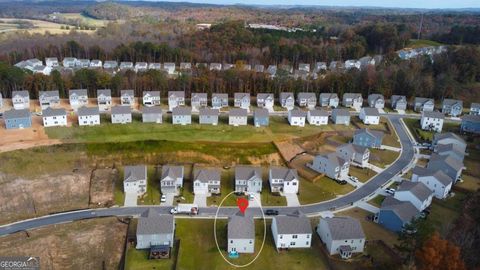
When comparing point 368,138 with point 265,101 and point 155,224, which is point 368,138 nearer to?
point 265,101

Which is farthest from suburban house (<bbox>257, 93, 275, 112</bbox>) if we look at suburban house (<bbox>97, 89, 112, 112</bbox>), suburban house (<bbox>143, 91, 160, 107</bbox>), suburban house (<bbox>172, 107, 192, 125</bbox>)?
suburban house (<bbox>97, 89, 112, 112</bbox>)

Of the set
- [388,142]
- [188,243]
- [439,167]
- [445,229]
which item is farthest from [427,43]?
[188,243]

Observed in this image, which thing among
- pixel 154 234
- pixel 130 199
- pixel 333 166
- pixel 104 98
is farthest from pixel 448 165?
pixel 104 98

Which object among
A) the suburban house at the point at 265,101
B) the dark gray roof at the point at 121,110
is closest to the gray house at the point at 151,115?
the dark gray roof at the point at 121,110

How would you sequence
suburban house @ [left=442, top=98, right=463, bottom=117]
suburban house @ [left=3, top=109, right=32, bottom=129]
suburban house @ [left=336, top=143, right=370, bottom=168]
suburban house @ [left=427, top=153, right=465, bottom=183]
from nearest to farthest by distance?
1. suburban house @ [left=427, top=153, right=465, bottom=183]
2. suburban house @ [left=336, top=143, right=370, bottom=168]
3. suburban house @ [left=3, top=109, right=32, bottom=129]
4. suburban house @ [left=442, top=98, right=463, bottom=117]

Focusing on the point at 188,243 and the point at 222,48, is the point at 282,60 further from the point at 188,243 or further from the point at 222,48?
the point at 188,243

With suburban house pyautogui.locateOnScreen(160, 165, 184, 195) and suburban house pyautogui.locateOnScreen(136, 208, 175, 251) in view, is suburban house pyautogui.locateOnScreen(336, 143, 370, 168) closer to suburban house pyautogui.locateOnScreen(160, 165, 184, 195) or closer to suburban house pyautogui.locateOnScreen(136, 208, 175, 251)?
suburban house pyautogui.locateOnScreen(160, 165, 184, 195)
